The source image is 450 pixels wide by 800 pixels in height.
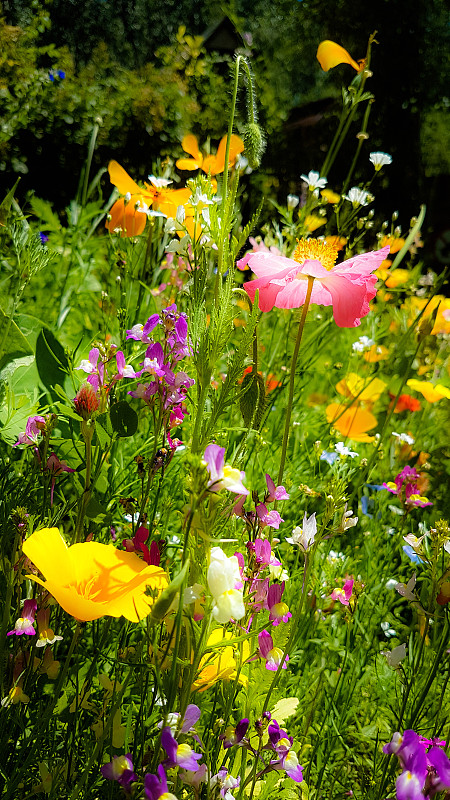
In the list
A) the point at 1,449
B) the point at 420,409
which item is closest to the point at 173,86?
the point at 420,409

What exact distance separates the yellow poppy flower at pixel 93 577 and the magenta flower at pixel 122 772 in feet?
0.36

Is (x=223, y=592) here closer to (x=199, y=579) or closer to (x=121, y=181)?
(x=199, y=579)

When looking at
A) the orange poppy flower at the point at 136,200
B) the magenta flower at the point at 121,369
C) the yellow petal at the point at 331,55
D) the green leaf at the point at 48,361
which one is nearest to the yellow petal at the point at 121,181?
the orange poppy flower at the point at 136,200

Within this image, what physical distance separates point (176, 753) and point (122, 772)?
76 millimetres

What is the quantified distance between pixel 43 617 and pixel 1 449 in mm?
593

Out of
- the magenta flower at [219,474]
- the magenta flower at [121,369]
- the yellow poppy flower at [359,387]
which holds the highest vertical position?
the magenta flower at [219,474]

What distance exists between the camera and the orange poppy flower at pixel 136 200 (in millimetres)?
1054

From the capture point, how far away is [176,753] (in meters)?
0.46

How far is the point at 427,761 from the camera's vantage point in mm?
491

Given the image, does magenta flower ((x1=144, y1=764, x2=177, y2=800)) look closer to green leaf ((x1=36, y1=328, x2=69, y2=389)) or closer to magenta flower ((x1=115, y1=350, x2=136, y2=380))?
magenta flower ((x1=115, y1=350, x2=136, y2=380))

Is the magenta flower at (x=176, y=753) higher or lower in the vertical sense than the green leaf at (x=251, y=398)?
lower

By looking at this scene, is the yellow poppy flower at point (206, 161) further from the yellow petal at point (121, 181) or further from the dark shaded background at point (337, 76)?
the dark shaded background at point (337, 76)

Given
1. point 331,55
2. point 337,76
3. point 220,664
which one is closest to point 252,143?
point 220,664

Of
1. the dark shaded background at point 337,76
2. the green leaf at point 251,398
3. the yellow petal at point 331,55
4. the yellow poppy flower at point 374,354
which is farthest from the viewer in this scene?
the dark shaded background at point 337,76
